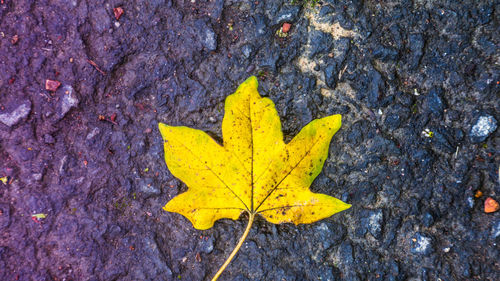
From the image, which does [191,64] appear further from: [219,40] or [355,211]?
[355,211]

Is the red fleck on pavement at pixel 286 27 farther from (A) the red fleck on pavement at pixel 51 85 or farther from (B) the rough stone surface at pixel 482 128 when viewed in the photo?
(A) the red fleck on pavement at pixel 51 85

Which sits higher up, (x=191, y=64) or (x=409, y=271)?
(x=191, y=64)

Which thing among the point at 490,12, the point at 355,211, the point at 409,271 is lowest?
the point at 409,271

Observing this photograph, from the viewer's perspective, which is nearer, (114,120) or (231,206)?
(231,206)

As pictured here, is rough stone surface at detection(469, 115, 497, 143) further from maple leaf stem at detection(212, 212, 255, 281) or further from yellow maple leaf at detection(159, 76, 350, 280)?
maple leaf stem at detection(212, 212, 255, 281)

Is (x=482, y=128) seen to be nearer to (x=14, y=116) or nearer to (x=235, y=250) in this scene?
(x=235, y=250)

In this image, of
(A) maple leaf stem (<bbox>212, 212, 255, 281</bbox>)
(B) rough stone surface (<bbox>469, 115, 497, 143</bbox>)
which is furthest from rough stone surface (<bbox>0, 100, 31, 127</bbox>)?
(B) rough stone surface (<bbox>469, 115, 497, 143</bbox>)

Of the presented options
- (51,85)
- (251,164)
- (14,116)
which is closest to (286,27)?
(251,164)

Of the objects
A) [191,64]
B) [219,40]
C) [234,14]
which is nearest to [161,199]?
[191,64]
